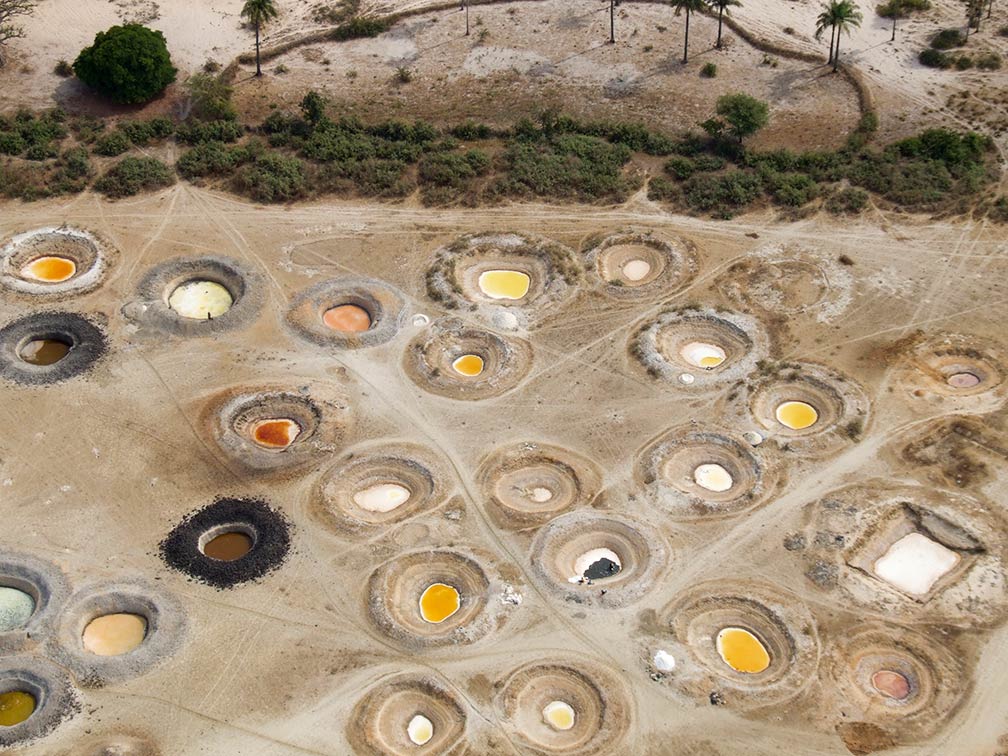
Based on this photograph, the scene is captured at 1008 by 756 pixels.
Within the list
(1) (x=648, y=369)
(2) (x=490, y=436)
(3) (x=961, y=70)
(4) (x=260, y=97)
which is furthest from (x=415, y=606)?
(3) (x=961, y=70)

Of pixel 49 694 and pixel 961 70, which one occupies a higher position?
pixel 961 70

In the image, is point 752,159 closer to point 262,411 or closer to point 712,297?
point 712,297

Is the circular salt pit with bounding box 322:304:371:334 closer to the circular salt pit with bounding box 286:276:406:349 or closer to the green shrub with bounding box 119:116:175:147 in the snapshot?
the circular salt pit with bounding box 286:276:406:349

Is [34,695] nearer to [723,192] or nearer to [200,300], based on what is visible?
[200,300]

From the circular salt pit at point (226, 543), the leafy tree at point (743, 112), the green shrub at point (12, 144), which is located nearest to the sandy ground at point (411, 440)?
the circular salt pit at point (226, 543)

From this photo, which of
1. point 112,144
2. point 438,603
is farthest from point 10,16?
point 438,603

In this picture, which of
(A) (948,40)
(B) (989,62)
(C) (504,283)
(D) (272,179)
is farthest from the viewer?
(A) (948,40)
